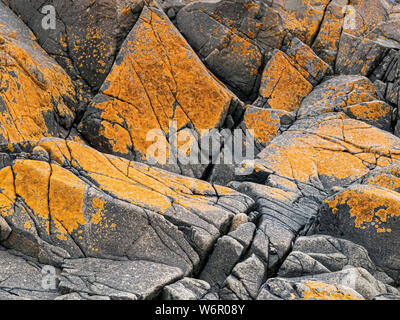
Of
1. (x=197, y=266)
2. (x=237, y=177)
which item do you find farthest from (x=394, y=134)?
(x=197, y=266)

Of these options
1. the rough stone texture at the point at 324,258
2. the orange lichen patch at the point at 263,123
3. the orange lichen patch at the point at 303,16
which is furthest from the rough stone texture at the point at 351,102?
the rough stone texture at the point at 324,258

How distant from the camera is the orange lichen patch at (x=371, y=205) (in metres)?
9.84

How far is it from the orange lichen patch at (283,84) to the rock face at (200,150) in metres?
0.07

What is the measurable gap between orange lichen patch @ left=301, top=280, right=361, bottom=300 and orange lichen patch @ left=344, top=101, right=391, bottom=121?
10.8 meters

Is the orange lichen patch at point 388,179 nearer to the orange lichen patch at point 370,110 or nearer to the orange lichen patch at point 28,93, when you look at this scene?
the orange lichen patch at point 370,110

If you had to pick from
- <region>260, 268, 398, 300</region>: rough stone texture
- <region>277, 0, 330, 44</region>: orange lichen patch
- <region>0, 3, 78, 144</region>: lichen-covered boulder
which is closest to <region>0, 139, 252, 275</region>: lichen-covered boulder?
<region>260, 268, 398, 300</region>: rough stone texture

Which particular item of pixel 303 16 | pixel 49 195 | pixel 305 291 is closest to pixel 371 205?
pixel 305 291

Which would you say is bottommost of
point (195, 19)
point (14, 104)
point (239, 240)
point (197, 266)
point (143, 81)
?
point (197, 266)

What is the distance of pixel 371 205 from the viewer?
32.9ft

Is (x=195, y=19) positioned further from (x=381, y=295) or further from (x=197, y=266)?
(x=381, y=295)

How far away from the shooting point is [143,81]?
53.5 feet

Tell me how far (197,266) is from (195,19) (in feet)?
45.2

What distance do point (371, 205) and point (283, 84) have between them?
392 inches

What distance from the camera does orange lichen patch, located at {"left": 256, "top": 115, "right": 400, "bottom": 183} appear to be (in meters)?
14.2
